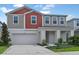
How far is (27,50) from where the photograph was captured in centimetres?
2561

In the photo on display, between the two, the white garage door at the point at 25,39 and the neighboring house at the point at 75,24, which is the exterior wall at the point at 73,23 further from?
the white garage door at the point at 25,39

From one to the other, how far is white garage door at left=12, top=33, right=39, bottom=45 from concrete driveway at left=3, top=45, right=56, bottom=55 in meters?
0.56

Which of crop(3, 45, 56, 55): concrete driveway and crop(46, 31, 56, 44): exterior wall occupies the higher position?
crop(46, 31, 56, 44): exterior wall

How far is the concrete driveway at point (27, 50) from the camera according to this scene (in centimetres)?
2448

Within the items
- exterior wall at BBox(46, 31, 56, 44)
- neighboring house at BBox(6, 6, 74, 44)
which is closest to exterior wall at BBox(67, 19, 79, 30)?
neighboring house at BBox(6, 6, 74, 44)

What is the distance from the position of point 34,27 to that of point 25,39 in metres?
1.34

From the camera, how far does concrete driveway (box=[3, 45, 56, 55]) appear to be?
2448 cm

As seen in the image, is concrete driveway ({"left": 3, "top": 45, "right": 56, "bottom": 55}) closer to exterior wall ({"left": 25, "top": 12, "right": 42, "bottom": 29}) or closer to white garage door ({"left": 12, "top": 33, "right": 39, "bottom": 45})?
white garage door ({"left": 12, "top": 33, "right": 39, "bottom": 45})

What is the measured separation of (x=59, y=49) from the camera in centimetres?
2548

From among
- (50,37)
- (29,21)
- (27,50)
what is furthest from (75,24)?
(27,50)
